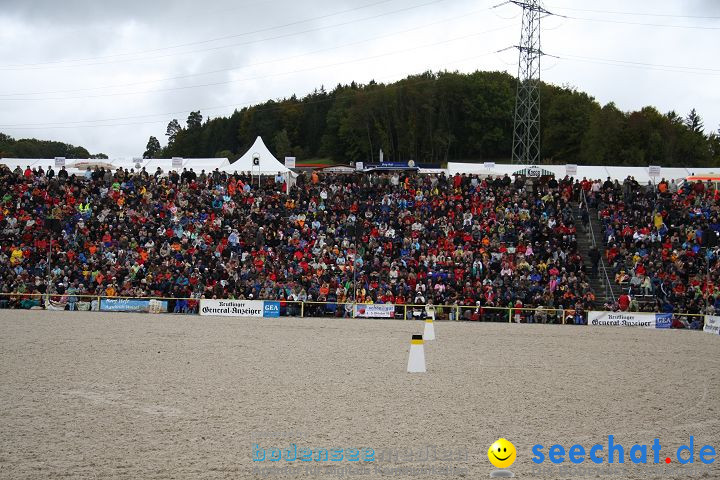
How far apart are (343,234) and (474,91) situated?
62928 millimetres

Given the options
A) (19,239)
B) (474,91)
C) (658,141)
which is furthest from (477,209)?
(474,91)

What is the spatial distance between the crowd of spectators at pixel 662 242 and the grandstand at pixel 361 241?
8 cm

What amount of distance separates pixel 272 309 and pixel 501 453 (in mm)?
23215

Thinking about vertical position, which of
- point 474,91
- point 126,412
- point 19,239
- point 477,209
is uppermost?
point 474,91

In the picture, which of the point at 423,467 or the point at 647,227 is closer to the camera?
the point at 423,467

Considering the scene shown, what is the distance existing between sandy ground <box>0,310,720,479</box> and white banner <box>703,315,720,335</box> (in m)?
6.78

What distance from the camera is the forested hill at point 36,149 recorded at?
106 m

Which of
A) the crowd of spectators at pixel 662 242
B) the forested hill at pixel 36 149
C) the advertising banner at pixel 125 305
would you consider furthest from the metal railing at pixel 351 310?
the forested hill at pixel 36 149

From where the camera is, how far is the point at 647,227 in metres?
33.9

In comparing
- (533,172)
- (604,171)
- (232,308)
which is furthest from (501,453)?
(604,171)

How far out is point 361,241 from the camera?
34.2m

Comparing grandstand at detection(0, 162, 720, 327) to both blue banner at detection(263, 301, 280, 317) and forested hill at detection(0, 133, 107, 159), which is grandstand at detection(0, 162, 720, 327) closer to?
blue banner at detection(263, 301, 280, 317)

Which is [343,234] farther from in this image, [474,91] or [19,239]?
[474,91]

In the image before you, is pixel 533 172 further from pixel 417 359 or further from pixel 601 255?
pixel 417 359
